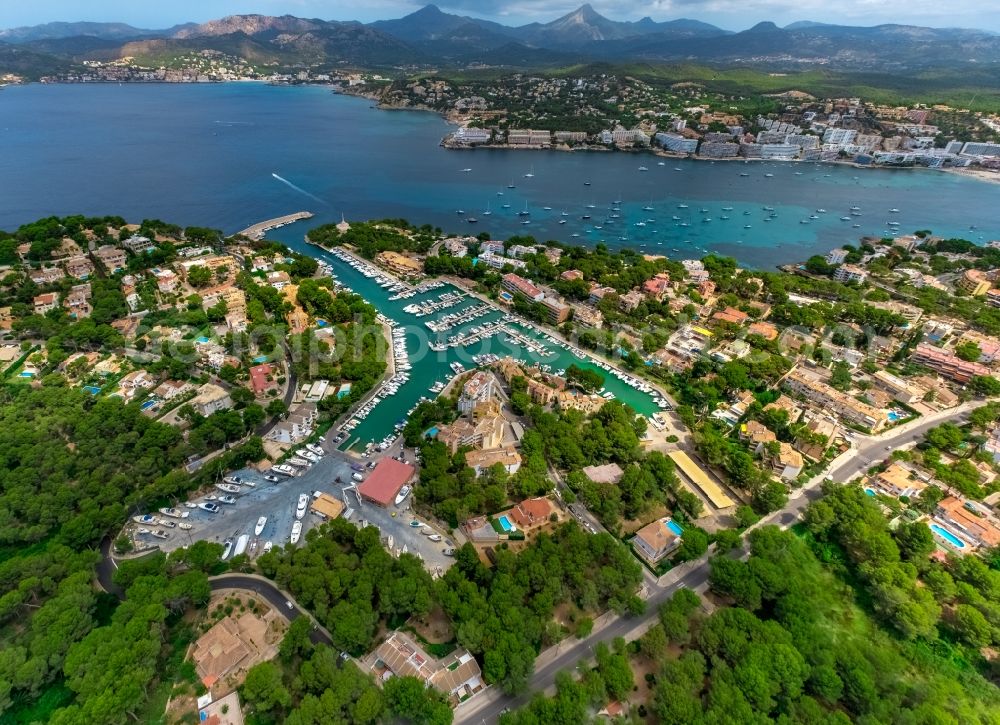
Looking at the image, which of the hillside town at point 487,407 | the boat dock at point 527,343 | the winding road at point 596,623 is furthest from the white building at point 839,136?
the winding road at point 596,623

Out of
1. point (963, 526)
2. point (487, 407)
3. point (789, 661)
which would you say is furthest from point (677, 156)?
point (789, 661)

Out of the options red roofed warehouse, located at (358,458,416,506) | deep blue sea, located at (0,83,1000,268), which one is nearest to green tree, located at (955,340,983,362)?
deep blue sea, located at (0,83,1000,268)

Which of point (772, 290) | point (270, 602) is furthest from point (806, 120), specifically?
point (270, 602)

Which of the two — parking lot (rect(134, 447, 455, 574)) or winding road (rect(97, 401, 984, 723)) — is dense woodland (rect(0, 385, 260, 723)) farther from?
parking lot (rect(134, 447, 455, 574))

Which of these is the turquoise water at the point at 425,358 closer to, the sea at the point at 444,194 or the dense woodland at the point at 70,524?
the sea at the point at 444,194

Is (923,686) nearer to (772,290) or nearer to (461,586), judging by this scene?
(461,586)
